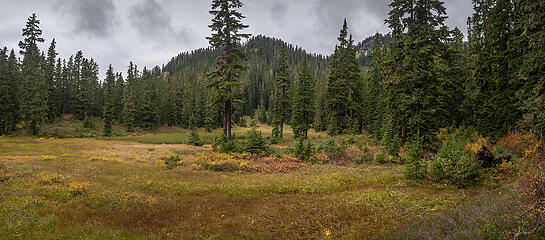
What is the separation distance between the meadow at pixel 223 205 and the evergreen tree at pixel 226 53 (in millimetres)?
11924

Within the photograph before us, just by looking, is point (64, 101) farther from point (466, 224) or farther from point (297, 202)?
point (466, 224)

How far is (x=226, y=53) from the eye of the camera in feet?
87.9

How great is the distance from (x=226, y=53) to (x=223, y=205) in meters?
20.1

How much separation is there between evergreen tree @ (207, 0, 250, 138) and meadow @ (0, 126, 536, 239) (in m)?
11.9

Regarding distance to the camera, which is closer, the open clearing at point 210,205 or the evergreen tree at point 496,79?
the open clearing at point 210,205

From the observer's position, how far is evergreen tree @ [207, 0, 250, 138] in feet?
84.7

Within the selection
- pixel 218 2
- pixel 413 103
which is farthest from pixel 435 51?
pixel 218 2

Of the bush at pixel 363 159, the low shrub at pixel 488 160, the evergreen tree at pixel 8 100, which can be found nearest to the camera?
the low shrub at pixel 488 160

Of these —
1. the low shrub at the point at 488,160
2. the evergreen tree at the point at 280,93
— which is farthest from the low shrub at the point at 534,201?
the evergreen tree at the point at 280,93

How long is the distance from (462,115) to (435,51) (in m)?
14.4

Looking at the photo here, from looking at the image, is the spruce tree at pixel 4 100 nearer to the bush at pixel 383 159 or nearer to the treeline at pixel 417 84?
the treeline at pixel 417 84

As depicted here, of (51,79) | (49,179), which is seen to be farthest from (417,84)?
(51,79)

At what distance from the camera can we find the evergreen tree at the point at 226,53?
84.7ft

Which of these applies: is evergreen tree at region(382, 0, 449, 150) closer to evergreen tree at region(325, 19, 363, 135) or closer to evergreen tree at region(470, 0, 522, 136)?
evergreen tree at region(470, 0, 522, 136)
